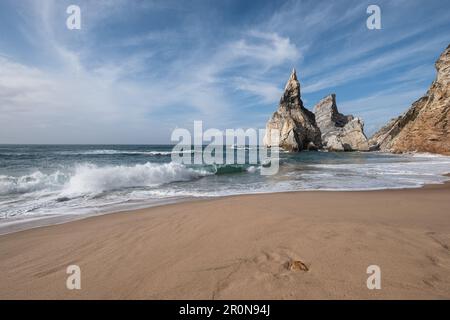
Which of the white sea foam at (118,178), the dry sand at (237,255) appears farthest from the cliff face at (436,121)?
the dry sand at (237,255)

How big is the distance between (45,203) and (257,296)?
7.69 metres

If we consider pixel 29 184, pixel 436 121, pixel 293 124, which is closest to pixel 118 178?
pixel 29 184

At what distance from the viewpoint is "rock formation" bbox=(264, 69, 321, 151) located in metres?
58.3

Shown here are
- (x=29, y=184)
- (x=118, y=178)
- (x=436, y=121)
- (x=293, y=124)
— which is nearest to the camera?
(x=29, y=184)

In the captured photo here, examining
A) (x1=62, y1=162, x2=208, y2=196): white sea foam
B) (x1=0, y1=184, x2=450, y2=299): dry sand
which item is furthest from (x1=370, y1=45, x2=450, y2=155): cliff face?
(x1=0, y1=184, x2=450, y2=299): dry sand

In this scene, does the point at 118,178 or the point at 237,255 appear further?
the point at 118,178

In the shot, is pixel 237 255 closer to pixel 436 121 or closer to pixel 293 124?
pixel 436 121

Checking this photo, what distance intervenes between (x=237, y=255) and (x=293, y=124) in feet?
197

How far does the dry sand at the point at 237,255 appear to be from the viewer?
2234mm

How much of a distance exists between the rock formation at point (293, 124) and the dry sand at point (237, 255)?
54.8m

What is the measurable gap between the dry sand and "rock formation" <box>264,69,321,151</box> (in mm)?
54830

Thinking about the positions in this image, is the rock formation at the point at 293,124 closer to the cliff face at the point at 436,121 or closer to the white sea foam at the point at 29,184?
the cliff face at the point at 436,121

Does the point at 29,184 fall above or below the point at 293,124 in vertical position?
below

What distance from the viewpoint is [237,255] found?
296 cm
